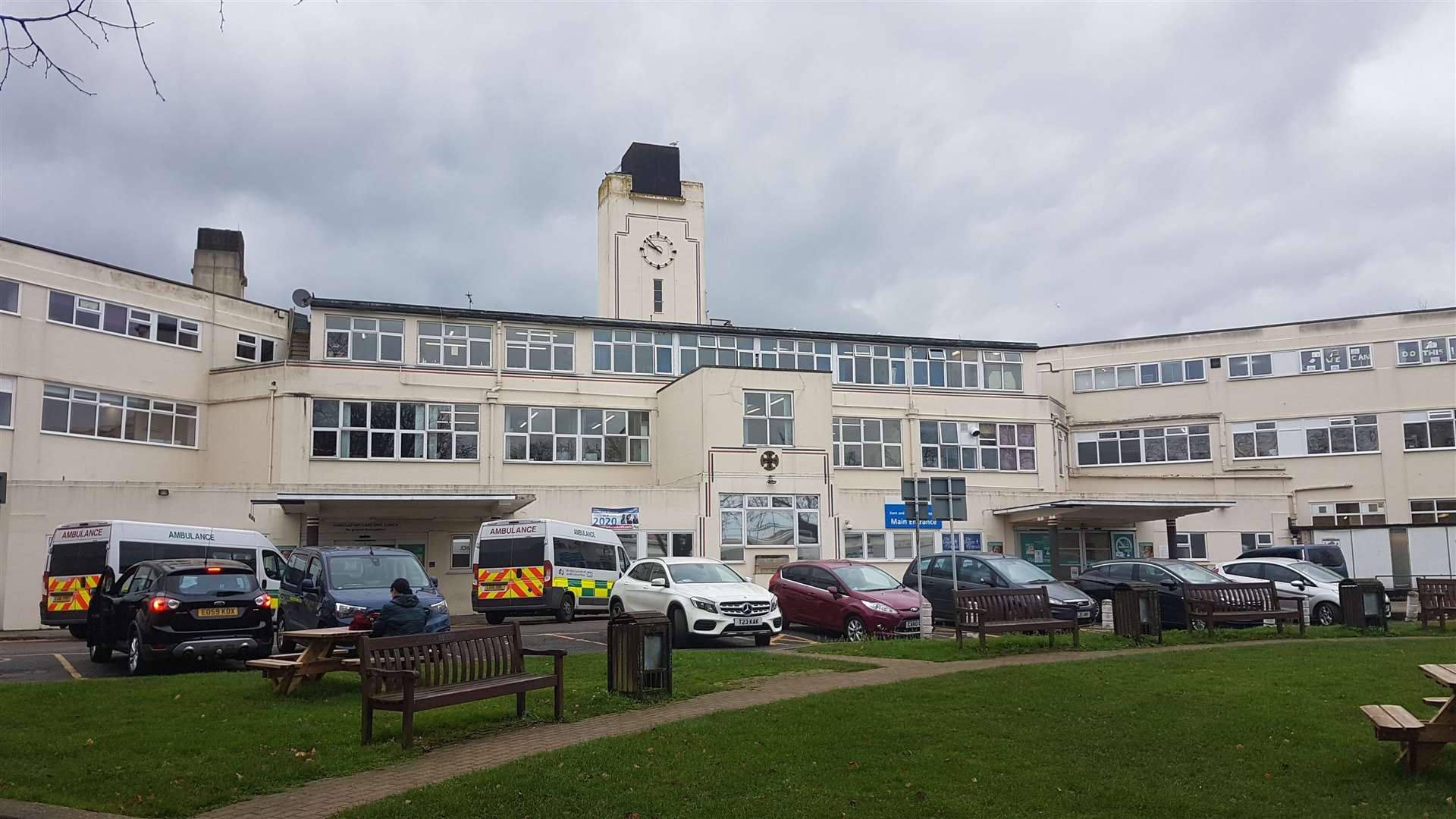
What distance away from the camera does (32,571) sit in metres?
26.3

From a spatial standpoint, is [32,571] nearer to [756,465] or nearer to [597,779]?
[756,465]

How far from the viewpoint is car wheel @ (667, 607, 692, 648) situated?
734 inches

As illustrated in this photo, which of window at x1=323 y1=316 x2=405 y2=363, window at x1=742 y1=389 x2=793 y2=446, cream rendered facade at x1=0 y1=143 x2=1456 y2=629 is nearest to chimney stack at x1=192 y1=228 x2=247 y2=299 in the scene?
cream rendered facade at x1=0 y1=143 x2=1456 y2=629

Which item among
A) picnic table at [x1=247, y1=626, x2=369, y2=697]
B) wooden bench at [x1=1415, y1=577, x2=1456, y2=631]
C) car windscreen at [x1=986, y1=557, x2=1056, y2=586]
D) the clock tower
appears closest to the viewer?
picnic table at [x1=247, y1=626, x2=369, y2=697]

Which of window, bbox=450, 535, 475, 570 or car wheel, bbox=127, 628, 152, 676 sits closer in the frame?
car wheel, bbox=127, 628, 152, 676

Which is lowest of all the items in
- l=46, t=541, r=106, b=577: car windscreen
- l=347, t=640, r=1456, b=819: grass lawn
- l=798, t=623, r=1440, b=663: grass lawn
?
l=347, t=640, r=1456, b=819: grass lawn

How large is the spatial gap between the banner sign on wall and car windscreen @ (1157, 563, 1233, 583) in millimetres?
15021

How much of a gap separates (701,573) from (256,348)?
958 inches

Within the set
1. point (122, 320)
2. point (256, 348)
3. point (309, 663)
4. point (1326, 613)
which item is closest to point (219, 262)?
point (256, 348)

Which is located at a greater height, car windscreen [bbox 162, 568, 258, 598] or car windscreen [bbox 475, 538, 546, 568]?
car windscreen [bbox 475, 538, 546, 568]

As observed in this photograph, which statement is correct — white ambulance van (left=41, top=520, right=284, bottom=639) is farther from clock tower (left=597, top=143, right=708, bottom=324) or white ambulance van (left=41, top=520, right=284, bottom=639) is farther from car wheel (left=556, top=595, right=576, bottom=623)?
clock tower (left=597, top=143, right=708, bottom=324)

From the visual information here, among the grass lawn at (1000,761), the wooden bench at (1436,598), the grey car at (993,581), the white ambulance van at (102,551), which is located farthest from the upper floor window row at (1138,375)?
the grass lawn at (1000,761)

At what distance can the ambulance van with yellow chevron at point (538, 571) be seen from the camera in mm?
25203

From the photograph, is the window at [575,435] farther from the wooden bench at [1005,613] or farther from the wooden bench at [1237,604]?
the wooden bench at [1005,613]
